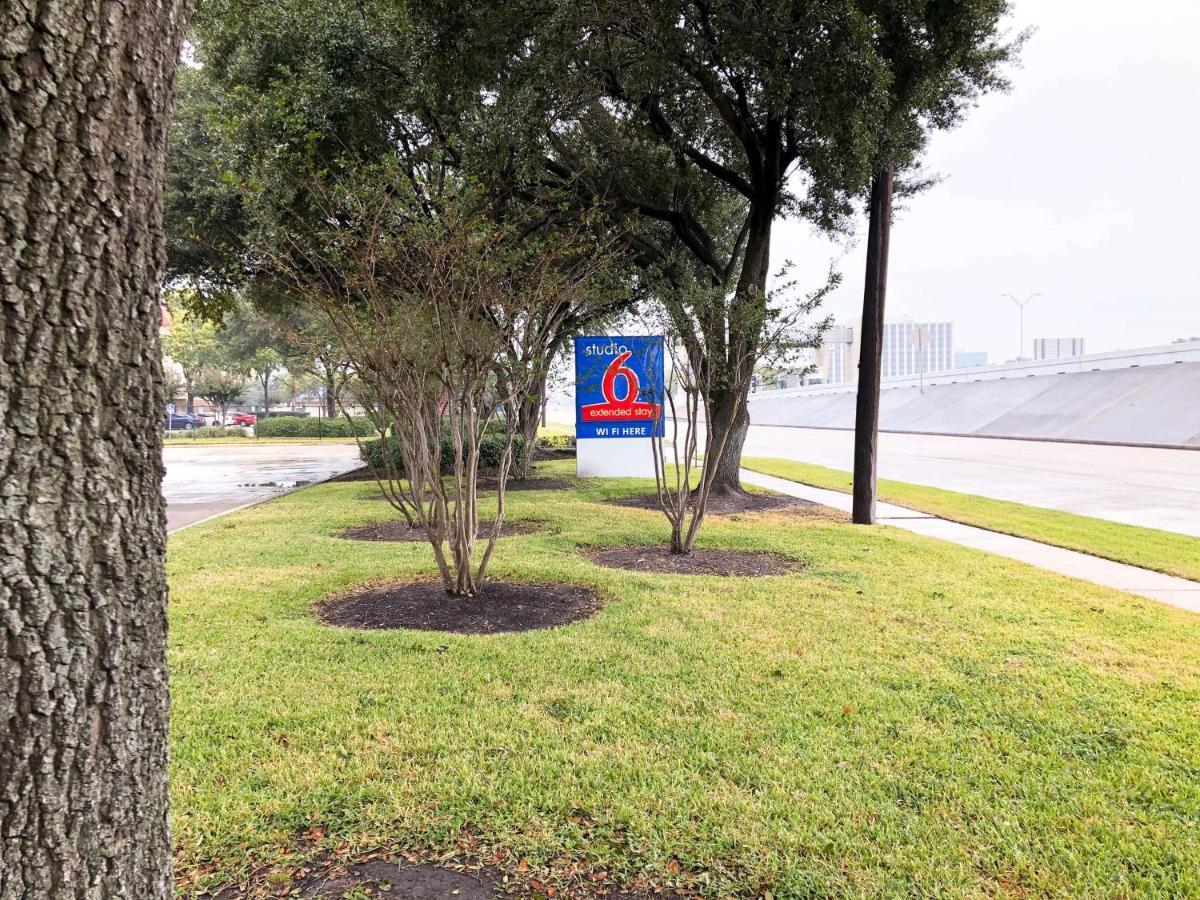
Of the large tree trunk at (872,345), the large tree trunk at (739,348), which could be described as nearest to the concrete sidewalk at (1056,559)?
the large tree trunk at (872,345)

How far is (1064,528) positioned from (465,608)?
7267 mm

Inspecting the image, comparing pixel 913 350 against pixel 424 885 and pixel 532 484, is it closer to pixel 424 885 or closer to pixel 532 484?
pixel 532 484

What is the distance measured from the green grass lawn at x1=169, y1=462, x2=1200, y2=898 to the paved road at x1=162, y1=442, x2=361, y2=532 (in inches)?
143

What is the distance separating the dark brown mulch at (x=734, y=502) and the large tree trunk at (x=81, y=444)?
8711mm


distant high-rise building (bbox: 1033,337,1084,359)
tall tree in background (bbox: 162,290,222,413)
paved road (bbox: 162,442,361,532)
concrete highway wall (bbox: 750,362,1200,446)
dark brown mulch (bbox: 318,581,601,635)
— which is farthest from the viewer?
distant high-rise building (bbox: 1033,337,1084,359)

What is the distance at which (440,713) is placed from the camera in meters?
3.25

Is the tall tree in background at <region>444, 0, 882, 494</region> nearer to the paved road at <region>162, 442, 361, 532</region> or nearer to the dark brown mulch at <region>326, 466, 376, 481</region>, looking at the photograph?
the paved road at <region>162, 442, 361, 532</region>

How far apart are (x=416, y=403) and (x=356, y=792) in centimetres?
297

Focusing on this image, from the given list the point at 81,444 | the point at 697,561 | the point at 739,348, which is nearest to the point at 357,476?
the point at 739,348

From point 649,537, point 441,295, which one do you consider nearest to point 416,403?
point 441,295

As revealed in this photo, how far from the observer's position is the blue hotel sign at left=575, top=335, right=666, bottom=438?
12.4 metres

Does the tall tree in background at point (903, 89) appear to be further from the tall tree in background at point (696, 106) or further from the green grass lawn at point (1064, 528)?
the green grass lawn at point (1064, 528)

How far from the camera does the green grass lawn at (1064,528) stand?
23.0 feet

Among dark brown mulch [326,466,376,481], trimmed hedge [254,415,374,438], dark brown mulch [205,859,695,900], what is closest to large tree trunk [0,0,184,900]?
dark brown mulch [205,859,695,900]
